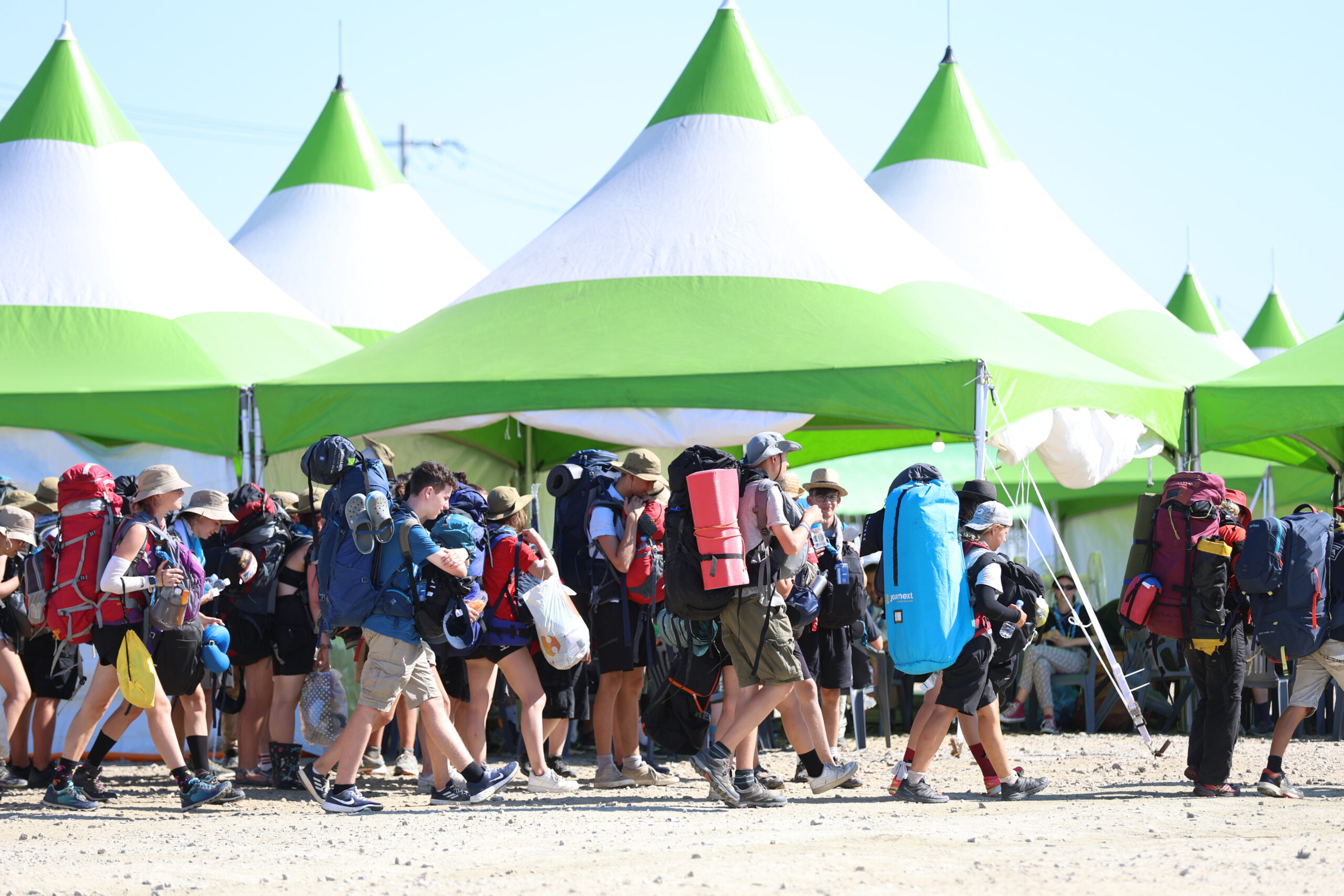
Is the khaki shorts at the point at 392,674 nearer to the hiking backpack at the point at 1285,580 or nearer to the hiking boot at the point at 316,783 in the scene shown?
the hiking boot at the point at 316,783

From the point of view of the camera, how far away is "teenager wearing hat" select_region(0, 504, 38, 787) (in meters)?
6.40

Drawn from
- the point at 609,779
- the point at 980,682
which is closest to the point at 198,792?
the point at 609,779

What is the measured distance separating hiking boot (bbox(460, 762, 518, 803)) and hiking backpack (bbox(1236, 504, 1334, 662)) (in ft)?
A: 9.32

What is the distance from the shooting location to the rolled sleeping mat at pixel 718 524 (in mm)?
5363

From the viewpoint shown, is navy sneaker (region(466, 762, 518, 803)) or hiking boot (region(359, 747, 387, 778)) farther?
hiking boot (region(359, 747, 387, 778))

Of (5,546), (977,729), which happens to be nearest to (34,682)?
(5,546)

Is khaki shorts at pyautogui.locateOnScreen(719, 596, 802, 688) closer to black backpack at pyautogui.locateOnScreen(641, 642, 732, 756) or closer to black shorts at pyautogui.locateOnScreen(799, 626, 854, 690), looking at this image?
black backpack at pyautogui.locateOnScreen(641, 642, 732, 756)

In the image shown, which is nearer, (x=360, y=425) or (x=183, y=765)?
(x=183, y=765)

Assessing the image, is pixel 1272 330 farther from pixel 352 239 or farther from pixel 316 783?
pixel 316 783

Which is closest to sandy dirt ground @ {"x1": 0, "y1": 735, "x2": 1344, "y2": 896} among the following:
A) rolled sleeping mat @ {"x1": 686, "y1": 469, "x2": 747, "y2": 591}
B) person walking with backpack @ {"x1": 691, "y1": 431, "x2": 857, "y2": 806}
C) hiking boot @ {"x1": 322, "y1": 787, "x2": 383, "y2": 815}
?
hiking boot @ {"x1": 322, "y1": 787, "x2": 383, "y2": 815}

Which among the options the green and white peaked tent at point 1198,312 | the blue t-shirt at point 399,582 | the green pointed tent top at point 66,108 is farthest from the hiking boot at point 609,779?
the green and white peaked tent at point 1198,312

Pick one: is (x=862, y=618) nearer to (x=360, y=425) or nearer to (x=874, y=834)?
(x=874, y=834)

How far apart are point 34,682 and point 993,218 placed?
8684 mm

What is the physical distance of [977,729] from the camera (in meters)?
5.94
